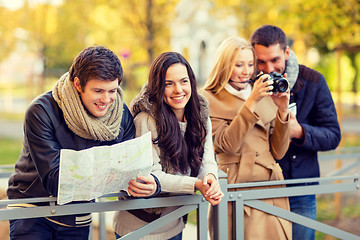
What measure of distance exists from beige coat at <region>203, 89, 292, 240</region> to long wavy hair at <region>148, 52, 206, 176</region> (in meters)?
0.25

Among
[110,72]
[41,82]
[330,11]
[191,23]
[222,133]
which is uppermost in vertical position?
[191,23]

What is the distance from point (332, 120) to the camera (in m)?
3.25

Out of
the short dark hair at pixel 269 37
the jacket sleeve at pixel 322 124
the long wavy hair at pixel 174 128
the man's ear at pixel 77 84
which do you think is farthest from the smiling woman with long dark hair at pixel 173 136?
the jacket sleeve at pixel 322 124

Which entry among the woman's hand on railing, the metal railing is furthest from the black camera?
the woman's hand on railing

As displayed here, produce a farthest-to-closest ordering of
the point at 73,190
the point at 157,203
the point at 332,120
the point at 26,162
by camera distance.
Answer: the point at 332,120
the point at 157,203
the point at 26,162
the point at 73,190

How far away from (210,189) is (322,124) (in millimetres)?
1156

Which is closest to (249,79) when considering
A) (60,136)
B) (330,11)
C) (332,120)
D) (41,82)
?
(332,120)

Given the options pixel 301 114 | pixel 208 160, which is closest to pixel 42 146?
pixel 208 160

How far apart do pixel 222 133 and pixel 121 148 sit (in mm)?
910

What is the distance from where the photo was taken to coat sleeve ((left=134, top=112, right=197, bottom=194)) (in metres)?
2.53

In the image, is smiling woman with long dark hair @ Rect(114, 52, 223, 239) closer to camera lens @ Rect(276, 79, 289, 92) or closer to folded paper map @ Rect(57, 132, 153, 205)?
folded paper map @ Rect(57, 132, 153, 205)

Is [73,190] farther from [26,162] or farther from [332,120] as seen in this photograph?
[332,120]

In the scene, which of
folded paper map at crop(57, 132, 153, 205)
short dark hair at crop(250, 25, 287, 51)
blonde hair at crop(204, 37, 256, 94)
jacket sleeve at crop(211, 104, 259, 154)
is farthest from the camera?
short dark hair at crop(250, 25, 287, 51)

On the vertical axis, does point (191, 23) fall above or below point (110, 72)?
above
